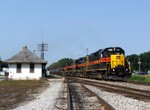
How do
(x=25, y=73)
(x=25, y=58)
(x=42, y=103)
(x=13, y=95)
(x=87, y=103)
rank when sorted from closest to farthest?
(x=87, y=103) < (x=42, y=103) < (x=13, y=95) < (x=25, y=73) < (x=25, y=58)

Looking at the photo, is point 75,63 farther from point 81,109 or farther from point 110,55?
point 81,109

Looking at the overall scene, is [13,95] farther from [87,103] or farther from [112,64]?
[112,64]

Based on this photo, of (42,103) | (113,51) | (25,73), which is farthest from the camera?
(25,73)

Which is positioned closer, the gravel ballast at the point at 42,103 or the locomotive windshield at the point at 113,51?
the gravel ballast at the point at 42,103

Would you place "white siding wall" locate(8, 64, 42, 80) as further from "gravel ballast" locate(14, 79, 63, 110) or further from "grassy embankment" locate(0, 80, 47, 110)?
"gravel ballast" locate(14, 79, 63, 110)

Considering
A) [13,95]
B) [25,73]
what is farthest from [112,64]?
[25,73]

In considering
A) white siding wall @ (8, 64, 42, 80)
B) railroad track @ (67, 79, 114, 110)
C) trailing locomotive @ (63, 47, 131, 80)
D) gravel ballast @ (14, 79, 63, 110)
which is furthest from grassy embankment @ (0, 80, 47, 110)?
white siding wall @ (8, 64, 42, 80)

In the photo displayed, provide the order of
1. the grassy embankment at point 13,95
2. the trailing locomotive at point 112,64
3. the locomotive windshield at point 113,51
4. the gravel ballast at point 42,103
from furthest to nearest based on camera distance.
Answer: the locomotive windshield at point 113,51 → the trailing locomotive at point 112,64 → the grassy embankment at point 13,95 → the gravel ballast at point 42,103

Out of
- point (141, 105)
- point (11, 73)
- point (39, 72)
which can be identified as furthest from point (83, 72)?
point (141, 105)

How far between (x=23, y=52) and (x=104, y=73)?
912 inches

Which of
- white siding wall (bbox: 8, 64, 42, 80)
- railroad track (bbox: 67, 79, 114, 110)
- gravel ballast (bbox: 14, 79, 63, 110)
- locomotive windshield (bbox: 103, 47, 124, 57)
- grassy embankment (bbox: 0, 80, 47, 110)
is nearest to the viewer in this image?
railroad track (bbox: 67, 79, 114, 110)

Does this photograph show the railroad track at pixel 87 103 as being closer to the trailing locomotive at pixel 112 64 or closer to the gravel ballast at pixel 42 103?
the gravel ballast at pixel 42 103

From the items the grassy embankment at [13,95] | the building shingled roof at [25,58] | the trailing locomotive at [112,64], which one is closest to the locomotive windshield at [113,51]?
the trailing locomotive at [112,64]

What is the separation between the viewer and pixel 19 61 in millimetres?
57906
